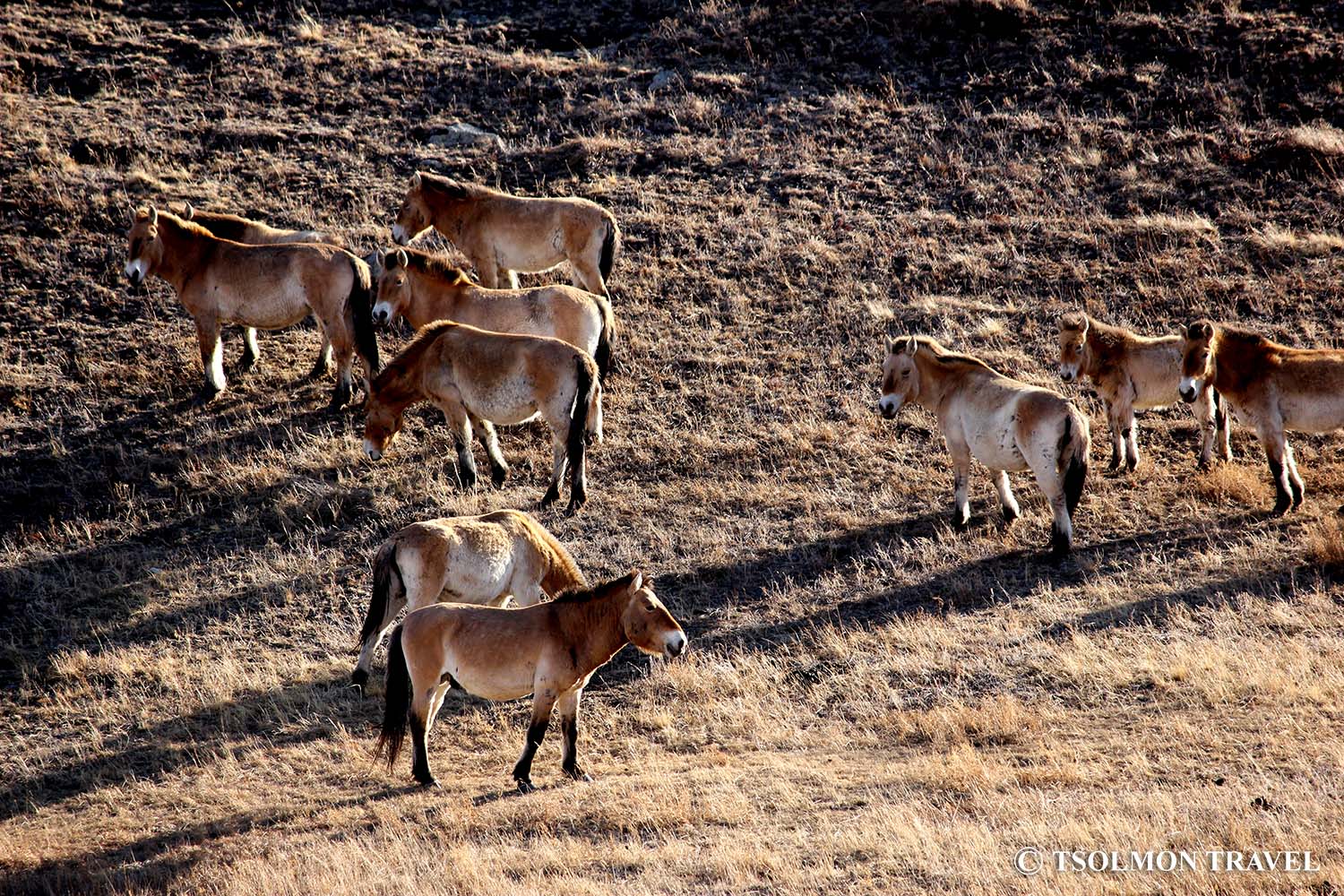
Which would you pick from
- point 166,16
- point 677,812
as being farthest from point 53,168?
point 677,812

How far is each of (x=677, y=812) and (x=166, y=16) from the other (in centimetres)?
2789

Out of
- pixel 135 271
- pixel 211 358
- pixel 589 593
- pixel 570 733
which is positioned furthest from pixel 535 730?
pixel 135 271

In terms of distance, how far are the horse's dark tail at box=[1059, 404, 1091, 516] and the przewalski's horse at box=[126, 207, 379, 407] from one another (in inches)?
360

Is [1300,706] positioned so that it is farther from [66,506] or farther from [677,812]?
[66,506]

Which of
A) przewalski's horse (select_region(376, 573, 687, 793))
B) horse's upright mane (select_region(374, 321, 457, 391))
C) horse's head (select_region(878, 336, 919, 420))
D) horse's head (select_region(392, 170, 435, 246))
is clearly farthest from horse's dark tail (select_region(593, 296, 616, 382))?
przewalski's horse (select_region(376, 573, 687, 793))

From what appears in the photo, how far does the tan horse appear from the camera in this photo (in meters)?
18.9

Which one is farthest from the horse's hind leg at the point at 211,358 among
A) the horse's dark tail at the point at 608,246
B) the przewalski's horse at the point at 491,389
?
the horse's dark tail at the point at 608,246

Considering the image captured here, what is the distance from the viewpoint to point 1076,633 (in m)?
12.8

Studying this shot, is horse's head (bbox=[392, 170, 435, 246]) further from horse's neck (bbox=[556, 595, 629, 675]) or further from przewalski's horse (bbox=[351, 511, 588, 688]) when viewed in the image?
horse's neck (bbox=[556, 595, 629, 675])

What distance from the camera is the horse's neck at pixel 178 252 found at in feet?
58.7

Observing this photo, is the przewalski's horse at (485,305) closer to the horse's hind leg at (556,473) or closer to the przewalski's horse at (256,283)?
the przewalski's horse at (256,283)

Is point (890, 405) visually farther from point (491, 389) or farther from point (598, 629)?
point (598, 629)

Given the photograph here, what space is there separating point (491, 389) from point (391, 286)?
2.88m

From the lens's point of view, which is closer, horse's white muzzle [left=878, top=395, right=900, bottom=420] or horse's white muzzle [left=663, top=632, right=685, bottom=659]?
horse's white muzzle [left=663, top=632, right=685, bottom=659]
